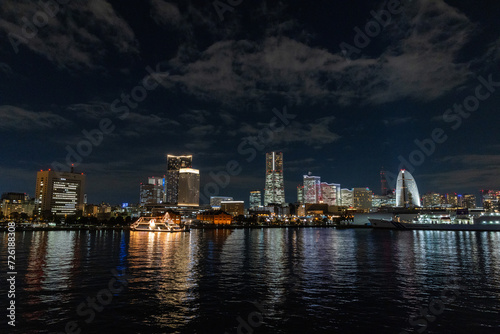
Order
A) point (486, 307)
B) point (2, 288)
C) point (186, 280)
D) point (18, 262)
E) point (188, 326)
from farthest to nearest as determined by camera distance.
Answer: point (18, 262), point (186, 280), point (2, 288), point (486, 307), point (188, 326)

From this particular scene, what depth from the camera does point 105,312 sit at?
2403 cm

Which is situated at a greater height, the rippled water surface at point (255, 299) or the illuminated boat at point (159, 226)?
the rippled water surface at point (255, 299)

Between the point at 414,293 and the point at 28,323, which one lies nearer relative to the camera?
the point at 28,323

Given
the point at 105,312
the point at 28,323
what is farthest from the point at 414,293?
the point at 28,323

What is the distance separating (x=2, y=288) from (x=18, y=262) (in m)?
21.2

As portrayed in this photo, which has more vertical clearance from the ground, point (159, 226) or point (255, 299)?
point (255, 299)

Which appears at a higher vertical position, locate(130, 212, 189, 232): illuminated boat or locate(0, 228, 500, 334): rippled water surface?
locate(0, 228, 500, 334): rippled water surface

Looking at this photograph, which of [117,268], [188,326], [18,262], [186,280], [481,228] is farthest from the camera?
[481,228]

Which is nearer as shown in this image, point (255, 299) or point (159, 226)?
point (255, 299)

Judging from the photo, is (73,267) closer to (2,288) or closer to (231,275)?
(2,288)

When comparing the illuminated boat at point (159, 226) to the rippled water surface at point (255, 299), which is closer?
the rippled water surface at point (255, 299)

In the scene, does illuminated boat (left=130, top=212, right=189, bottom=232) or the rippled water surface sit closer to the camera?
the rippled water surface

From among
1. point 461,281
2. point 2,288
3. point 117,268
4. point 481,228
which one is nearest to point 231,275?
point 117,268

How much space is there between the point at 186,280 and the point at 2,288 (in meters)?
17.5
